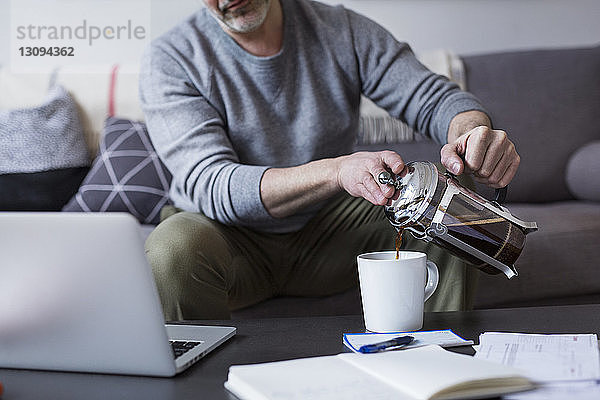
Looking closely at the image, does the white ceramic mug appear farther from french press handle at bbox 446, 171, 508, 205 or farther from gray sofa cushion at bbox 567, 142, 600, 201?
gray sofa cushion at bbox 567, 142, 600, 201

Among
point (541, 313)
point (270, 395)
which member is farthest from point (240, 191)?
point (270, 395)

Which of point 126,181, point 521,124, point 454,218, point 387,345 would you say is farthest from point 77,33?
point 387,345

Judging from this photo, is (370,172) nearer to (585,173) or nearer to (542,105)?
(585,173)

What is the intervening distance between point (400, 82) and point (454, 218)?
0.72 metres

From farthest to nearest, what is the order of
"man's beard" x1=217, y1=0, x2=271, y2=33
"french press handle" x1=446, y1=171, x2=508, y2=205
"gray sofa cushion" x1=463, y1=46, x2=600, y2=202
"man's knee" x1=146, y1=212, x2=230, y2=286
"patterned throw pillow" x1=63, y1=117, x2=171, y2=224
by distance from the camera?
"gray sofa cushion" x1=463, y1=46, x2=600, y2=202
"patterned throw pillow" x1=63, y1=117, x2=171, y2=224
"man's beard" x1=217, y1=0, x2=271, y2=33
"man's knee" x1=146, y1=212, x2=230, y2=286
"french press handle" x1=446, y1=171, x2=508, y2=205

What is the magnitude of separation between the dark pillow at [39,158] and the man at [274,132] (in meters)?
0.67

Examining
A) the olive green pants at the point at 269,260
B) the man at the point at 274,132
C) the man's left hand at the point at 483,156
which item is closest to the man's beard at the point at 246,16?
the man at the point at 274,132

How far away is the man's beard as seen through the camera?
1.58 metres

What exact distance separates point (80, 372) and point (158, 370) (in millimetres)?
105

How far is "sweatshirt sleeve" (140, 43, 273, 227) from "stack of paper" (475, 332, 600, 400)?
25.4 inches

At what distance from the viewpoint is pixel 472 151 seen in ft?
3.97

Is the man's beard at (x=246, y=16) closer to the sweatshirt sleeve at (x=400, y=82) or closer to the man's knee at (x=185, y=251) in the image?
the sweatshirt sleeve at (x=400, y=82)

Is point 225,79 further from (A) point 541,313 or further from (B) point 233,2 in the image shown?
(A) point 541,313

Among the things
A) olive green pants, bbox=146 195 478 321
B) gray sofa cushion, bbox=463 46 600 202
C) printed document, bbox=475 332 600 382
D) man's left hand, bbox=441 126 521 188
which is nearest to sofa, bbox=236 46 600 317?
gray sofa cushion, bbox=463 46 600 202
